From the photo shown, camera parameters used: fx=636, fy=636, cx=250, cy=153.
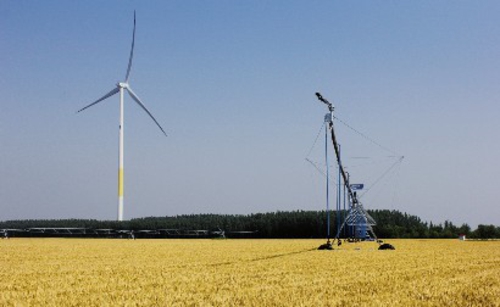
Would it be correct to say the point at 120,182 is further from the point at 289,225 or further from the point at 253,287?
the point at 253,287

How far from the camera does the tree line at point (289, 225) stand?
112 meters

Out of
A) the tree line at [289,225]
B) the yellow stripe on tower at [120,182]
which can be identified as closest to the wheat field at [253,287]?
the yellow stripe on tower at [120,182]

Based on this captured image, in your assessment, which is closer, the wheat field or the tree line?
the wheat field

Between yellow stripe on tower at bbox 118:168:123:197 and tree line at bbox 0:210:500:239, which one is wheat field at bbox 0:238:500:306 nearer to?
yellow stripe on tower at bbox 118:168:123:197

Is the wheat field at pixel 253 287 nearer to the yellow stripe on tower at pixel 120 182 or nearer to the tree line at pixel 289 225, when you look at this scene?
the yellow stripe on tower at pixel 120 182

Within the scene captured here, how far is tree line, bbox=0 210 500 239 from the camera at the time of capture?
Answer: 4392 inches

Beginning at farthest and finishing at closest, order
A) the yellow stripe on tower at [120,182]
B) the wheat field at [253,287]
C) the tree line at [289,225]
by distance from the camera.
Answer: the tree line at [289,225], the yellow stripe on tower at [120,182], the wheat field at [253,287]

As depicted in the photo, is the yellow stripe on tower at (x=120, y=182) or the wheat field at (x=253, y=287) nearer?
the wheat field at (x=253, y=287)

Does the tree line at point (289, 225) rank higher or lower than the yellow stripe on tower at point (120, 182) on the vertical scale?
lower

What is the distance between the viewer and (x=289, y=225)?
5512 inches

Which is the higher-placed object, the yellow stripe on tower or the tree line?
the yellow stripe on tower

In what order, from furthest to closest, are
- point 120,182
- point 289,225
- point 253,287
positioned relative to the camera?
point 289,225
point 120,182
point 253,287

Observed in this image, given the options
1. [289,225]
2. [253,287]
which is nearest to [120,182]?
[289,225]

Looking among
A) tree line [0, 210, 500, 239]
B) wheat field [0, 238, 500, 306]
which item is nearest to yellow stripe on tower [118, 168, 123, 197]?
tree line [0, 210, 500, 239]
